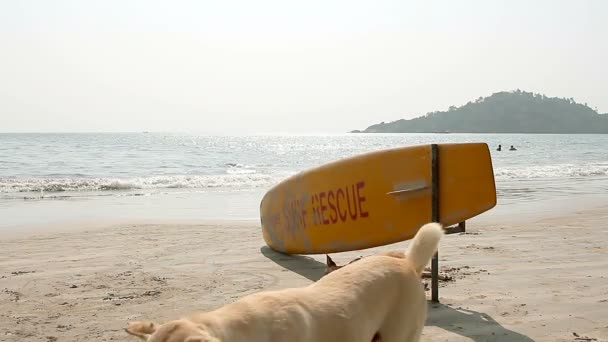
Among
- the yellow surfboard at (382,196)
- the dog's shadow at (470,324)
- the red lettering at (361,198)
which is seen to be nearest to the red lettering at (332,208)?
the yellow surfboard at (382,196)

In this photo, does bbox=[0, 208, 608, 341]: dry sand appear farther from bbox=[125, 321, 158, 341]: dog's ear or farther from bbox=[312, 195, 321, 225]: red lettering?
bbox=[125, 321, 158, 341]: dog's ear

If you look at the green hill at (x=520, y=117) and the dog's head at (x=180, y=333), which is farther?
the green hill at (x=520, y=117)

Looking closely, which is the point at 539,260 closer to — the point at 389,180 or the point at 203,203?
the point at 389,180

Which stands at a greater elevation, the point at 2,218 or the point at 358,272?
the point at 358,272

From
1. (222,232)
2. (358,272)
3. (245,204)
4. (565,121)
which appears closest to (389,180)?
(358,272)

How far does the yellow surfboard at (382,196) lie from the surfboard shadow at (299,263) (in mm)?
127

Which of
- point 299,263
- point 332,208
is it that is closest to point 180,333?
point 332,208

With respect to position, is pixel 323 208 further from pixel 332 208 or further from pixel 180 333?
pixel 180 333

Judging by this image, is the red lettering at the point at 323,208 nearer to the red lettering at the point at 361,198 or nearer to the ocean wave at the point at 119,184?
the red lettering at the point at 361,198

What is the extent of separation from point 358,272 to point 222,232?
6.57 m

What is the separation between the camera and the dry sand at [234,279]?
4410mm

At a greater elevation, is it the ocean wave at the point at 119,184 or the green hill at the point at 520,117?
the green hill at the point at 520,117

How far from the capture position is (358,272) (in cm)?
272

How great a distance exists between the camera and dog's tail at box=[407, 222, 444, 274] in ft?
10.0
